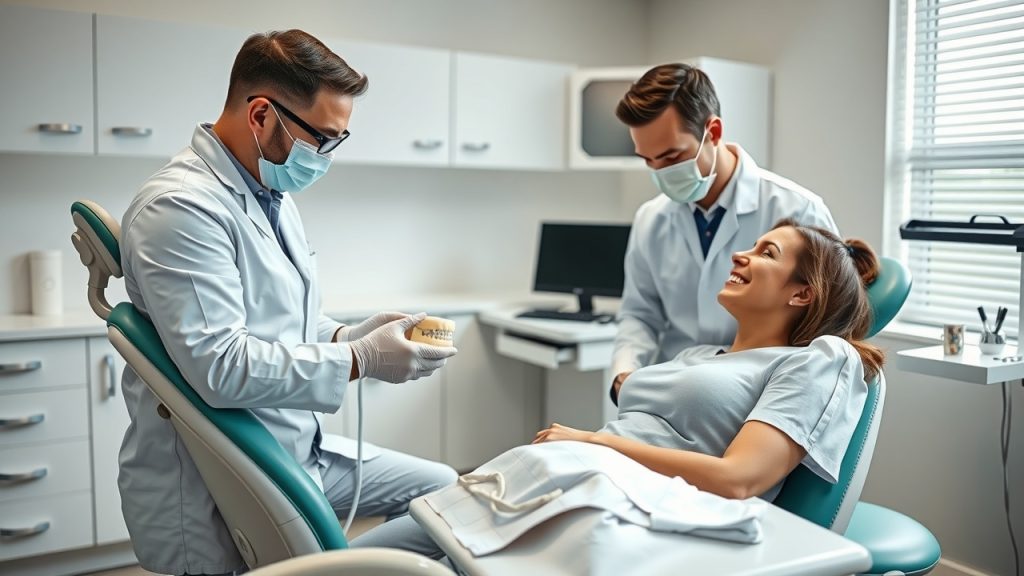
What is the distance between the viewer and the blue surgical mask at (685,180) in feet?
7.06

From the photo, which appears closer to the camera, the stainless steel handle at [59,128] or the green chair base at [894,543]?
the green chair base at [894,543]

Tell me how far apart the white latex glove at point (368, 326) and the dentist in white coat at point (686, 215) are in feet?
1.97

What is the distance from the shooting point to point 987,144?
2.99 meters

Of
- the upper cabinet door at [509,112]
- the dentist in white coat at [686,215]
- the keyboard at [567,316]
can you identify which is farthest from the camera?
the upper cabinet door at [509,112]

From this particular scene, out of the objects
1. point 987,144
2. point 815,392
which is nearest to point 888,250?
point 987,144

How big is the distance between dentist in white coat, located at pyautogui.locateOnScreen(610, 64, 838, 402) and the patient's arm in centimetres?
60

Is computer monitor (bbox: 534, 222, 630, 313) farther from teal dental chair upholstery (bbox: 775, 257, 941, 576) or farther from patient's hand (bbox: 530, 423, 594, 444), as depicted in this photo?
patient's hand (bbox: 530, 423, 594, 444)

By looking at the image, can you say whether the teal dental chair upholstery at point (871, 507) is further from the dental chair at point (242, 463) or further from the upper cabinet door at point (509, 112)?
the upper cabinet door at point (509, 112)

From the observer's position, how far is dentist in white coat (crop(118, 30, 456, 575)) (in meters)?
1.53

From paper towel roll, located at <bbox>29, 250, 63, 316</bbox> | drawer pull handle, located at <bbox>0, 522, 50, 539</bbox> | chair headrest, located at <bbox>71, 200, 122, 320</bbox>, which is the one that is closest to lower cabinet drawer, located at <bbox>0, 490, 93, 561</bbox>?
drawer pull handle, located at <bbox>0, 522, 50, 539</bbox>

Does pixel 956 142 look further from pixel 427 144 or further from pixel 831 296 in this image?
pixel 427 144

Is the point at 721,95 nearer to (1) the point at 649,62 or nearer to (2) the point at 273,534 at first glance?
(1) the point at 649,62

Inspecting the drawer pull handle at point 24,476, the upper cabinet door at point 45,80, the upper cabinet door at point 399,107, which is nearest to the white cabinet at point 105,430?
the drawer pull handle at point 24,476

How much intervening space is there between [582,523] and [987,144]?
246 centimetres
